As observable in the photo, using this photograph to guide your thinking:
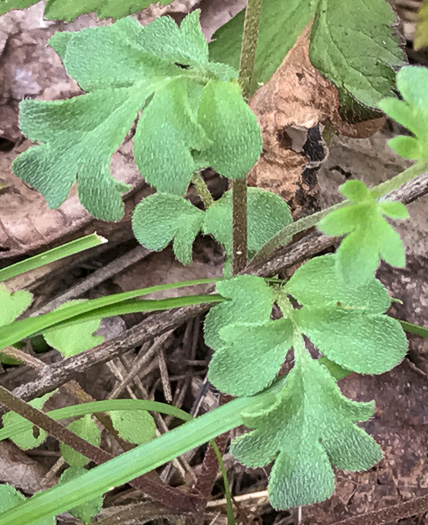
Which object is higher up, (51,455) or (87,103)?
(87,103)

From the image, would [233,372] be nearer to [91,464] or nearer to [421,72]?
[421,72]

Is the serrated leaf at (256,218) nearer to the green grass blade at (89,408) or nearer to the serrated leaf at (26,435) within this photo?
the green grass blade at (89,408)

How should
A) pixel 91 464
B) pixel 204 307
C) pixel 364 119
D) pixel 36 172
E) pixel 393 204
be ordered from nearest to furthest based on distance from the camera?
pixel 393 204 → pixel 36 172 → pixel 204 307 → pixel 364 119 → pixel 91 464

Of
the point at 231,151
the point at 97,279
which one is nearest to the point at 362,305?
the point at 231,151

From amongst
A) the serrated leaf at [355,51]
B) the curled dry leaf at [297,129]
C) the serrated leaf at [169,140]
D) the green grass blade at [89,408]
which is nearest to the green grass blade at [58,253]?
the green grass blade at [89,408]

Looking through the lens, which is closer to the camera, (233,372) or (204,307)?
(233,372)

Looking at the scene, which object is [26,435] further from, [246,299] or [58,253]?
[246,299]
